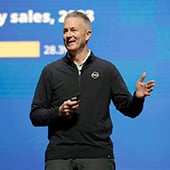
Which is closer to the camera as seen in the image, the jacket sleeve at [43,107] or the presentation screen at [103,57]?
the jacket sleeve at [43,107]

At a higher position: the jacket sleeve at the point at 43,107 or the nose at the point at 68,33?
the nose at the point at 68,33

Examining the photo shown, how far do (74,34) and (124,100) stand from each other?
37 cm

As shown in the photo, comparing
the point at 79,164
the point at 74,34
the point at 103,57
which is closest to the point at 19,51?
the point at 103,57

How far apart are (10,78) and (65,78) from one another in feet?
3.41

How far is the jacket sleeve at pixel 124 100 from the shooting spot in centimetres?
229

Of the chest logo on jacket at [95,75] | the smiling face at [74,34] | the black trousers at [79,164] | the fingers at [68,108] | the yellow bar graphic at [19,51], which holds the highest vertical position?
the yellow bar graphic at [19,51]

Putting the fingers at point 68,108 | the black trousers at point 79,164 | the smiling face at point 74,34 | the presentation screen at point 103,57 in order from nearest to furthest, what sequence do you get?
the fingers at point 68,108 < the black trousers at point 79,164 < the smiling face at point 74,34 < the presentation screen at point 103,57

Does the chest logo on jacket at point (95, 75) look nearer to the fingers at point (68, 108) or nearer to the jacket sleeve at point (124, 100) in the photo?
the jacket sleeve at point (124, 100)

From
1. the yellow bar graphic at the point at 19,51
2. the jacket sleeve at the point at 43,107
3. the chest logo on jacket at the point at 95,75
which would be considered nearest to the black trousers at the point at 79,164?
the jacket sleeve at the point at 43,107

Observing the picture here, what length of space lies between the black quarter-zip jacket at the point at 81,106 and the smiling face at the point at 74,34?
0.26 ft

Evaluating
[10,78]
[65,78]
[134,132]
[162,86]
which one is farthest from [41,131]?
[65,78]

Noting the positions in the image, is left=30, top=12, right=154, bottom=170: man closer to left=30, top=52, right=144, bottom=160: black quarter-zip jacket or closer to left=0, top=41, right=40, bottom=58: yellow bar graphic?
left=30, top=52, right=144, bottom=160: black quarter-zip jacket

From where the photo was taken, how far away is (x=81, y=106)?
2.29 metres

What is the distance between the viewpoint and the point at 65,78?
234cm
